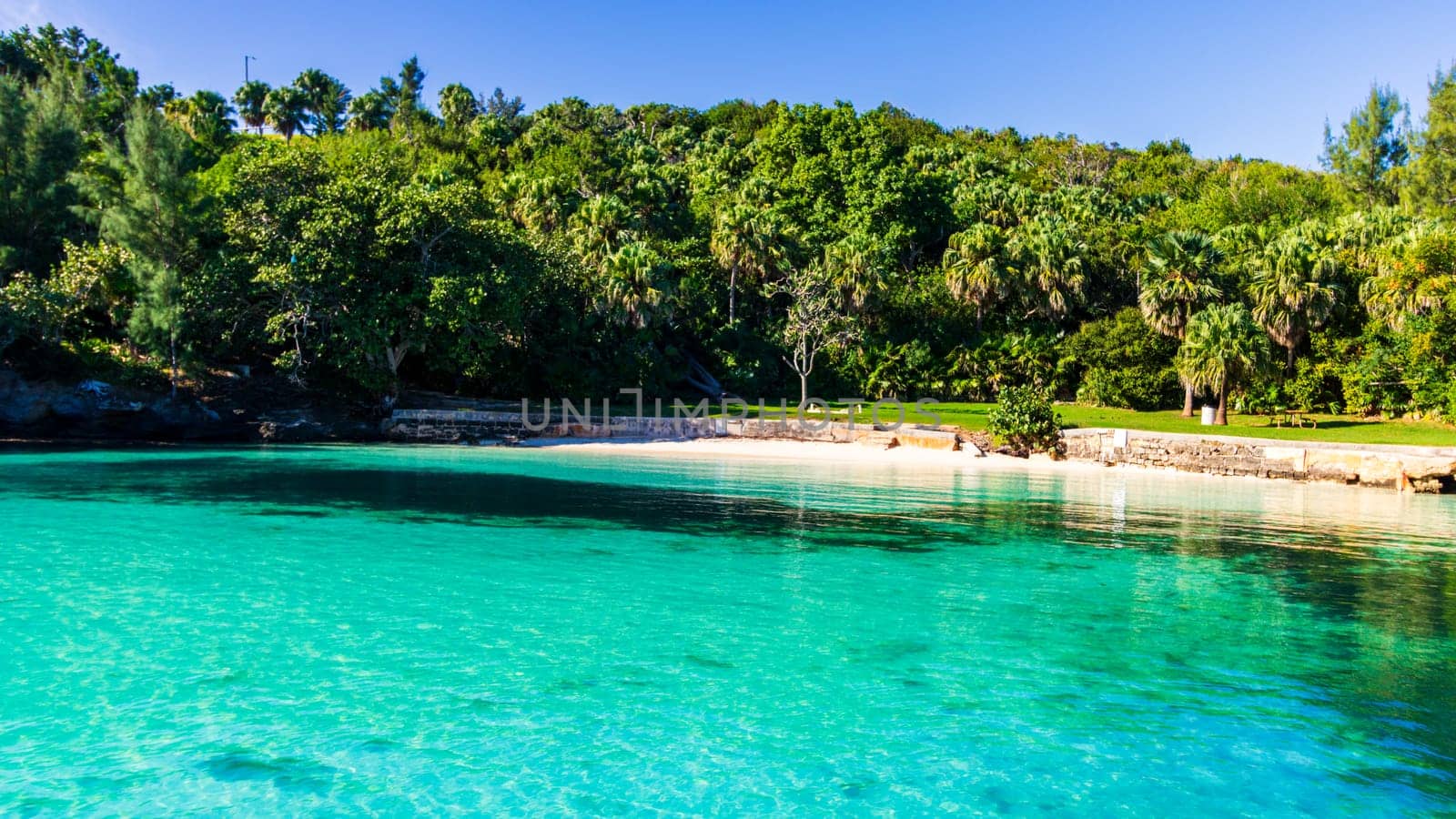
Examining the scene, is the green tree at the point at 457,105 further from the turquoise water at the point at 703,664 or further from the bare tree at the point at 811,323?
the turquoise water at the point at 703,664

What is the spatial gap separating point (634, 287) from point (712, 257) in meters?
12.0

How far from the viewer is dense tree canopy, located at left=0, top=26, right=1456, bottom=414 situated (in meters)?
36.0

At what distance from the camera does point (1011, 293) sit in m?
54.2

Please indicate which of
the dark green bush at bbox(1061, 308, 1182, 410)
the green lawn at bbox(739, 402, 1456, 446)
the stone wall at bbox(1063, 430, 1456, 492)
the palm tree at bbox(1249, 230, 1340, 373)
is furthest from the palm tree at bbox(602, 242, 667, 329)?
the palm tree at bbox(1249, 230, 1340, 373)

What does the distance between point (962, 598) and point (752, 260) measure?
139ft

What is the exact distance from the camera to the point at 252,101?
86.1 m

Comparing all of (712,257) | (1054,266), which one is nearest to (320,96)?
(712,257)

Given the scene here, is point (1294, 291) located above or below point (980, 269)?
below

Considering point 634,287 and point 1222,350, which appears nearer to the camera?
point 1222,350

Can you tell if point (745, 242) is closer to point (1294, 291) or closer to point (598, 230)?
point (598, 230)

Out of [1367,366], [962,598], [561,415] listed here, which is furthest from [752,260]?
[962,598]

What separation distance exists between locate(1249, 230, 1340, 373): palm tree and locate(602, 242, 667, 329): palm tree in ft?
97.0

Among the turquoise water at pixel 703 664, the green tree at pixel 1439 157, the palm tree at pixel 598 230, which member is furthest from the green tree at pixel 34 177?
the green tree at pixel 1439 157

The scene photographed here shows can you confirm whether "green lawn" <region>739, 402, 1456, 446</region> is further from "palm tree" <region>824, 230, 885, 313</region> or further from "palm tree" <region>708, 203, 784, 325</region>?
"palm tree" <region>708, 203, 784, 325</region>
